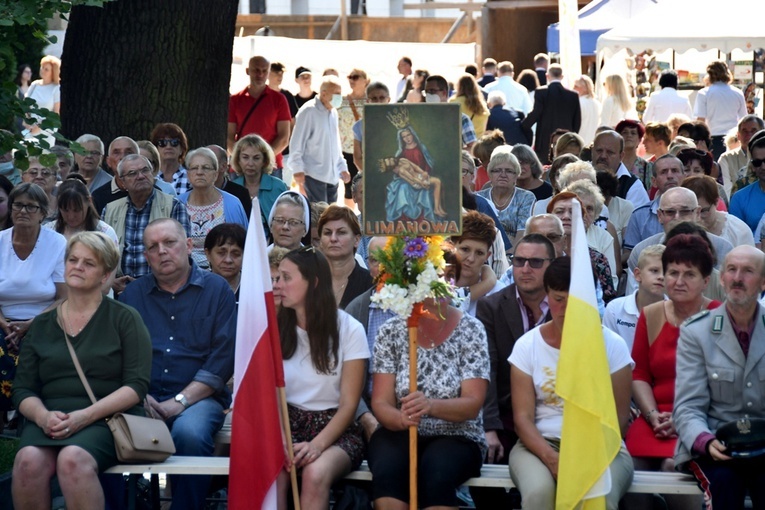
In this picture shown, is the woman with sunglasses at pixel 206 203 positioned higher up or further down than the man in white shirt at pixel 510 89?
Answer: further down

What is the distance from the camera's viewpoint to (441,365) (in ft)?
19.9

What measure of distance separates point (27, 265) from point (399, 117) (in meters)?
3.19

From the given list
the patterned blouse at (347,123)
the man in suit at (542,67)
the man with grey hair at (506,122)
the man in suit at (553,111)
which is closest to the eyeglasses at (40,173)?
the patterned blouse at (347,123)

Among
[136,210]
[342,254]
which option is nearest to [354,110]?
[136,210]

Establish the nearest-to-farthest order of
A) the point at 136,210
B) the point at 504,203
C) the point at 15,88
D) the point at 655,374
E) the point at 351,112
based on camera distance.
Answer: the point at 655,374
the point at 15,88
the point at 136,210
the point at 504,203
the point at 351,112

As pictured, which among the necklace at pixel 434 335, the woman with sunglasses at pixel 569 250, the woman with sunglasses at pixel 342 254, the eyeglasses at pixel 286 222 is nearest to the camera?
the necklace at pixel 434 335

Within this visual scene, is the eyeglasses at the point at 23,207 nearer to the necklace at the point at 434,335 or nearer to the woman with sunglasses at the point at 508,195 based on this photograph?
the necklace at the point at 434,335

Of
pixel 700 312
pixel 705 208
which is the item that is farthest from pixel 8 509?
pixel 705 208

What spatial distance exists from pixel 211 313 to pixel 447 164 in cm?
164

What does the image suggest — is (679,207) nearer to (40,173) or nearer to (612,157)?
(612,157)

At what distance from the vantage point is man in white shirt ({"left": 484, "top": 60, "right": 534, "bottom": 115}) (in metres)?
19.4

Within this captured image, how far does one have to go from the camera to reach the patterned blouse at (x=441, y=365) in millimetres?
6031

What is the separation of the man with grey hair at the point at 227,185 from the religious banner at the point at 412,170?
12.4 feet

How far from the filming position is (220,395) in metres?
6.83
